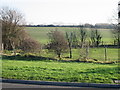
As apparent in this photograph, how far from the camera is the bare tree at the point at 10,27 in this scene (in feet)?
98.5

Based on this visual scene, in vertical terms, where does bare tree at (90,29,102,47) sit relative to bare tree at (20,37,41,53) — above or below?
above

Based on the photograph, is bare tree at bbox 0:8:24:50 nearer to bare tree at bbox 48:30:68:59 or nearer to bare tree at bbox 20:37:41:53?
bare tree at bbox 20:37:41:53

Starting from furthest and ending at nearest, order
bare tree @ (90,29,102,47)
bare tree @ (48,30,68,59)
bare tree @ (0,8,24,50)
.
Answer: bare tree @ (90,29,102,47), bare tree @ (0,8,24,50), bare tree @ (48,30,68,59)

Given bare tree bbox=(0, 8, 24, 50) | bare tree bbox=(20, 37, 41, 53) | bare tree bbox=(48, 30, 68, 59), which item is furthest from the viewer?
bare tree bbox=(0, 8, 24, 50)

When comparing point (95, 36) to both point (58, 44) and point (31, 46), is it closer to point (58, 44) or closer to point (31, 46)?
point (58, 44)

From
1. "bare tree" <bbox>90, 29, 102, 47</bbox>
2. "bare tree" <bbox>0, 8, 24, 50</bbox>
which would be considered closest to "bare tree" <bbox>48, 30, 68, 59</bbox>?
"bare tree" <bbox>0, 8, 24, 50</bbox>

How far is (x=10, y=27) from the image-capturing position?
30.2 meters

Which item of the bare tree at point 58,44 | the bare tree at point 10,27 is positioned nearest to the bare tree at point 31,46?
the bare tree at point 58,44

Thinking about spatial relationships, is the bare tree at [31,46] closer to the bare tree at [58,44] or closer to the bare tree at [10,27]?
the bare tree at [58,44]

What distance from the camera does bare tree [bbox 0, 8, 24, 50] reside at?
1182 inches

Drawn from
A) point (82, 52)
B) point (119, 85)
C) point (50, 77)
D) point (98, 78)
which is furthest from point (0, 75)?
point (82, 52)

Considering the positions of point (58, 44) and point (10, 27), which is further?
point (10, 27)

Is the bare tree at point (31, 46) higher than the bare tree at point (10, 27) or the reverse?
the reverse

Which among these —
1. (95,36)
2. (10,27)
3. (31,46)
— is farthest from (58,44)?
(95,36)
